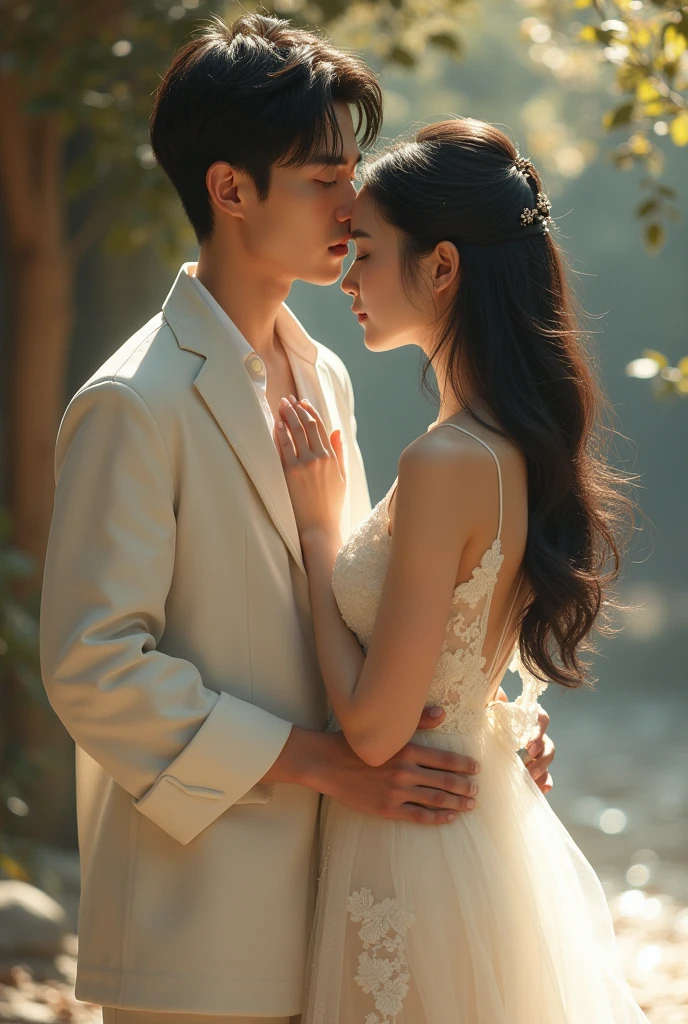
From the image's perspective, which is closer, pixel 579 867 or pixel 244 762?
pixel 244 762

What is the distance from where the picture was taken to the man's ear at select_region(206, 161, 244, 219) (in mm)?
2172

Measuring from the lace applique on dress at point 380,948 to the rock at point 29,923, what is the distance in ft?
9.43

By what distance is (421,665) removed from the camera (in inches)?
74.0

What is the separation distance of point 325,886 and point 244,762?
0.28 metres

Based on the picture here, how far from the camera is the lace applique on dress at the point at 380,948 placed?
1.86m

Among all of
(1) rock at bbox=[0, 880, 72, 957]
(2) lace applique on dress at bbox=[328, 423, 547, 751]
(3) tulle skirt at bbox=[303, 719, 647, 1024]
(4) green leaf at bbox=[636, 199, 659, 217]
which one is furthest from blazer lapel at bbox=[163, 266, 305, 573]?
(1) rock at bbox=[0, 880, 72, 957]

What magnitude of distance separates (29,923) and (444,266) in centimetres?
341

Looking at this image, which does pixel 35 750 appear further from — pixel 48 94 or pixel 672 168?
pixel 672 168

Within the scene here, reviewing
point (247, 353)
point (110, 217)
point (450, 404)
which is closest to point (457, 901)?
point (450, 404)

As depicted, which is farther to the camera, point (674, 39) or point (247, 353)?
point (674, 39)

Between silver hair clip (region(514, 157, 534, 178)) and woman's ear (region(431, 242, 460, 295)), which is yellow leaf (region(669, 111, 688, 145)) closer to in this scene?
silver hair clip (region(514, 157, 534, 178))

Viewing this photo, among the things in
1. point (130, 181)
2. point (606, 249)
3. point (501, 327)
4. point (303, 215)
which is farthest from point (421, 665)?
point (606, 249)

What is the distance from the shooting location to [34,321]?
199 inches

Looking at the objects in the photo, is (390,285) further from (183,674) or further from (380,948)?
(380,948)
